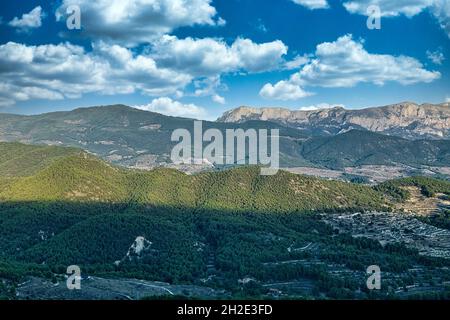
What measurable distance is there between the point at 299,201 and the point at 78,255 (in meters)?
89.8

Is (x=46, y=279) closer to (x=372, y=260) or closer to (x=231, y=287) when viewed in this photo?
(x=231, y=287)

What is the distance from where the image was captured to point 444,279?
350 ft

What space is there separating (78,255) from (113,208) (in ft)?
170

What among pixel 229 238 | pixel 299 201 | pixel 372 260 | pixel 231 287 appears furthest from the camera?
pixel 299 201

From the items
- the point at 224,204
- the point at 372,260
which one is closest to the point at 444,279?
the point at 372,260

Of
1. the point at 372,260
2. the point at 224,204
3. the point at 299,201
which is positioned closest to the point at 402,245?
the point at 372,260

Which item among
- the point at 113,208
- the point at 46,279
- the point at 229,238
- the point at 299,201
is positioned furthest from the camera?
the point at 299,201
